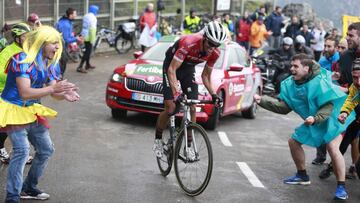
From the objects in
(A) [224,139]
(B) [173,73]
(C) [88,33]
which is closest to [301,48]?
(C) [88,33]

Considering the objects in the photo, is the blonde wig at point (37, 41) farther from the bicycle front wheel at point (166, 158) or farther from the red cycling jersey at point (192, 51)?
the bicycle front wheel at point (166, 158)

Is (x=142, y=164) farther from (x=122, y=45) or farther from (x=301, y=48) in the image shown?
(x=122, y=45)

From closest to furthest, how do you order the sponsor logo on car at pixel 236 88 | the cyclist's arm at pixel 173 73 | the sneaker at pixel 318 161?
the cyclist's arm at pixel 173 73
the sneaker at pixel 318 161
the sponsor logo on car at pixel 236 88

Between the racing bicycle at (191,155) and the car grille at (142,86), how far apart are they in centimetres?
376

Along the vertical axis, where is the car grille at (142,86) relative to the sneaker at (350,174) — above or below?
above

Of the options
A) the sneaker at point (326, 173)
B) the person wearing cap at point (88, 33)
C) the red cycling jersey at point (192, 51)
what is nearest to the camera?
the red cycling jersey at point (192, 51)

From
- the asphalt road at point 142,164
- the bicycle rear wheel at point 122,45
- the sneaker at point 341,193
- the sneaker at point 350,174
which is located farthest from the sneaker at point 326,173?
the bicycle rear wheel at point 122,45

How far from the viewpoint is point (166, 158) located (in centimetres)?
834

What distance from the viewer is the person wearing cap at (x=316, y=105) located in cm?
787

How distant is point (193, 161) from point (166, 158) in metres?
0.77

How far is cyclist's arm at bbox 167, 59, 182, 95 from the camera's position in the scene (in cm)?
777

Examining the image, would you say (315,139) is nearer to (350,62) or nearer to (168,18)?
(350,62)

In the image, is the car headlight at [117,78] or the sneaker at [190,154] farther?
the car headlight at [117,78]

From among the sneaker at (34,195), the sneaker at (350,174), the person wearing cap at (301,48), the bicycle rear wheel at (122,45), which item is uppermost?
the person wearing cap at (301,48)
